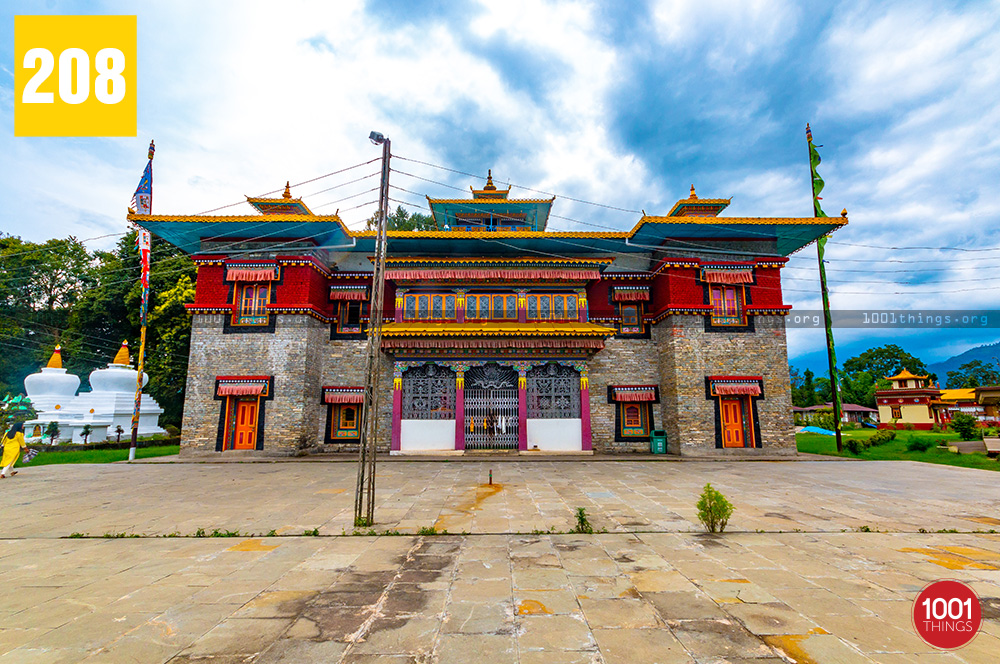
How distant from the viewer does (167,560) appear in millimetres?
5570

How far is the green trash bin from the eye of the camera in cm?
1897

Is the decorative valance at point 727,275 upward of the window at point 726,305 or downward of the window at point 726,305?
upward

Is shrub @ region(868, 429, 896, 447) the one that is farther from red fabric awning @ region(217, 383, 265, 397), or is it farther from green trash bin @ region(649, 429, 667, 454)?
red fabric awning @ region(217, 383, 265, 397)

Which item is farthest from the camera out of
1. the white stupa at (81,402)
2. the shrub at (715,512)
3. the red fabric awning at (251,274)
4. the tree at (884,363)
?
the tree at (884,363)

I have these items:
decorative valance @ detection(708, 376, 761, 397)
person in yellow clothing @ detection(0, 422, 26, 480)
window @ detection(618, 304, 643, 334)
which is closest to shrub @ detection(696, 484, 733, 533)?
decorative valance @ detection(708, 376, 761, 397)

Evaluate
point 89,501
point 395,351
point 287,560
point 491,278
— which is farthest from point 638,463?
point 89,501

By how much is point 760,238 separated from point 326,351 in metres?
21.3

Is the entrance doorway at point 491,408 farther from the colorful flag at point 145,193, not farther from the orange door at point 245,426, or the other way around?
the colorful flag at point 145,193

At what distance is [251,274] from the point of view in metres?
19.0

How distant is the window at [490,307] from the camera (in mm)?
19812

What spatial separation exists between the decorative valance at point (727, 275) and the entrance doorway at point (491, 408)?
9.92 m

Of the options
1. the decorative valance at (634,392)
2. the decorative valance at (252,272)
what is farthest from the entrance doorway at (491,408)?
the decorative valance at (252,272)

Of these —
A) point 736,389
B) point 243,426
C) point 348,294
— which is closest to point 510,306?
point 348,294

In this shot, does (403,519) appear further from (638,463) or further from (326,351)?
(326,351)
